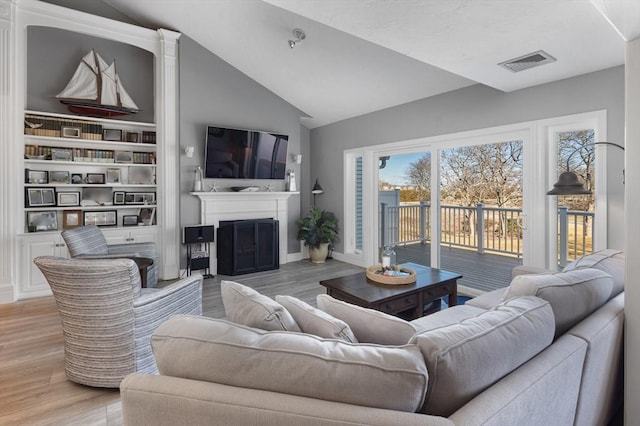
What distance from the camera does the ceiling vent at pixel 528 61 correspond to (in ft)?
8.80

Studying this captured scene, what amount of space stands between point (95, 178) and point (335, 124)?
3816mm

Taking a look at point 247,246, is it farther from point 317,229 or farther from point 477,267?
point 477,267

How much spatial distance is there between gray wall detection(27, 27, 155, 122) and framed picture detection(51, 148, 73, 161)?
1.75ft

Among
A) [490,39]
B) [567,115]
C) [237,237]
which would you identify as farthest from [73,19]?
[567,115]

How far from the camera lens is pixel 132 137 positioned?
4.68 metres

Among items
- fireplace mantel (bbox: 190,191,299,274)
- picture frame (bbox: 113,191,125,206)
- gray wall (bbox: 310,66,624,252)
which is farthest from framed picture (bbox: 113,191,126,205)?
gray wall (bbox: 310,66,624,252)

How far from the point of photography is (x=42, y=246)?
156 inches

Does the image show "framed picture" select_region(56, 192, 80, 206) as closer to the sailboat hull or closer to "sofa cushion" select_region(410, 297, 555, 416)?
the sailboat hull

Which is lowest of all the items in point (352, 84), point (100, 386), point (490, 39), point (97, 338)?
point (100, 386)

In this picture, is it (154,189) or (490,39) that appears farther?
(154,189)

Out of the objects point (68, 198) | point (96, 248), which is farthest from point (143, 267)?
point (68, 198)

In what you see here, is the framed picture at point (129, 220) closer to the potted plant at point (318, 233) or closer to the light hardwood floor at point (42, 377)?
the light hardwood floor at point (42, 377)

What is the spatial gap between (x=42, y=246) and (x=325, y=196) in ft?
13.9

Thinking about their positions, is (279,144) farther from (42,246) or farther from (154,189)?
(42,246)
